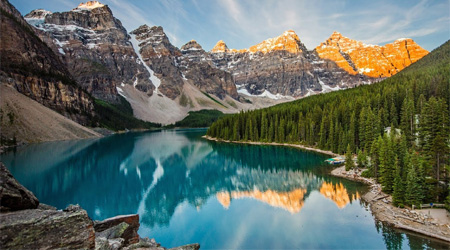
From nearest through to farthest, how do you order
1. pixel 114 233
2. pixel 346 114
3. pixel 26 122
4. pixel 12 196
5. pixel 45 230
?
pixel 45 230
pixel 12 196
pixel 114 233
pixel 346 114
pixel 26 122

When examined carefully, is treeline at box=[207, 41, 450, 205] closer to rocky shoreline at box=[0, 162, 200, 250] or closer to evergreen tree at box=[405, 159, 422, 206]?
evergreen tree at box=[405, 159, 422, 206]

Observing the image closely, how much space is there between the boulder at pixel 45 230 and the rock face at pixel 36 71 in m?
115

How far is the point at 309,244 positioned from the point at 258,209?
8.68 meters

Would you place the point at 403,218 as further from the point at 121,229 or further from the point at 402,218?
the point at 121,229

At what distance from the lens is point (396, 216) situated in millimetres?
21781

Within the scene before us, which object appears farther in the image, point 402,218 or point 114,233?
point 402,218

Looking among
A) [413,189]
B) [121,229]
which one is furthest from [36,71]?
[413,189]

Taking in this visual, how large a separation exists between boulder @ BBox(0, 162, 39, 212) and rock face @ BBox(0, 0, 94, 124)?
113853 mm

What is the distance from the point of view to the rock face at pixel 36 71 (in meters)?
103

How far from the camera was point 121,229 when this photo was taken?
11836 millimetres

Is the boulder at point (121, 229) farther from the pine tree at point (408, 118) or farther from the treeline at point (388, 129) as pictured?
the pine tree at point (408, 118)

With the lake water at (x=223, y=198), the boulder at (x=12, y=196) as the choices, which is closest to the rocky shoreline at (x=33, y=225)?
the boulder at (x=12, y=196)

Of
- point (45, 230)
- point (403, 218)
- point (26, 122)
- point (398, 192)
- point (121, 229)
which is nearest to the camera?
point (45, 230)

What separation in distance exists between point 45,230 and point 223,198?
25825 millimetres
